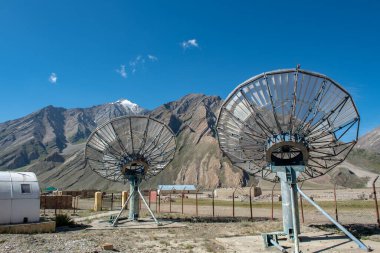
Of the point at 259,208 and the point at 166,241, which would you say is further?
the point at 259,208

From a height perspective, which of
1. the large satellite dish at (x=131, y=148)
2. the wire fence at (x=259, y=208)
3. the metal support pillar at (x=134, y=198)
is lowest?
the wire fence at (x=259, y=208)

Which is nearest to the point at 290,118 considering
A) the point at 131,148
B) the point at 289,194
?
the point at 289,194

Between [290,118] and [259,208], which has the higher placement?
[290,118]

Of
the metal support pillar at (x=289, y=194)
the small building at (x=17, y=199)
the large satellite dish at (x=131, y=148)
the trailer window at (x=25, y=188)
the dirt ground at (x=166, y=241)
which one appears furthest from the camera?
the large satellite dish at (x=131, y=148)

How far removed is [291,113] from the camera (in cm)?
2148

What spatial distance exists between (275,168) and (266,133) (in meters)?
2.52

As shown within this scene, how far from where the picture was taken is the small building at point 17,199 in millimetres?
25828

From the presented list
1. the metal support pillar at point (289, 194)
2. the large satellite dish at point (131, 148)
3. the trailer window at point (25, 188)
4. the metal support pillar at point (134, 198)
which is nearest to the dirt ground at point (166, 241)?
the metal support pillar at point (289, 194)

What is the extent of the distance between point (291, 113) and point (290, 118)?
0.31 m

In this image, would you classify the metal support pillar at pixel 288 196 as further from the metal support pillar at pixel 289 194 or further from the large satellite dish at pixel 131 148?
the large satellite dish at pixel 131 148

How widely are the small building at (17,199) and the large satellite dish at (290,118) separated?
51.4 ft

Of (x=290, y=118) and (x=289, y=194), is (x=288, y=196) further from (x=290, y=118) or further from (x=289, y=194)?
(x=290, y=118)

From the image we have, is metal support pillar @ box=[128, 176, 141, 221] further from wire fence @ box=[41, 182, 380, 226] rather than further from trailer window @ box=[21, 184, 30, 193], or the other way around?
wire fence @ box=[41, 182, 380, 226]

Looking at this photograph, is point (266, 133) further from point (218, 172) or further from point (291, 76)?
point (218, 172)
